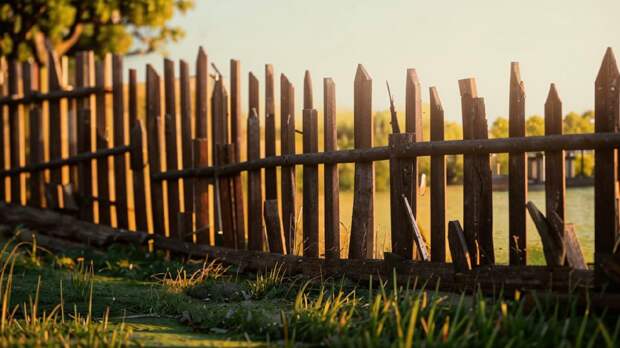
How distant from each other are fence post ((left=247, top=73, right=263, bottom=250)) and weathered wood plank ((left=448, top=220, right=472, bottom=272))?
8.01 feet

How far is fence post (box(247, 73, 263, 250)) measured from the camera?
7.36 meters

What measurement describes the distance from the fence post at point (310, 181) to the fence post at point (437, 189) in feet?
4.06

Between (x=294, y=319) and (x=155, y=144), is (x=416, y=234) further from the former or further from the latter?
(x=155, y=144)

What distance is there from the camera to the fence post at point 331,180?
6.46 m

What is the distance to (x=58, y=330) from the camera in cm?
438

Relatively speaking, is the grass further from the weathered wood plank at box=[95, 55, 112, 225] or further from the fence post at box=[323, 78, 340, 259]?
the weathered wood plank at box=[95, 55, 112, 225]

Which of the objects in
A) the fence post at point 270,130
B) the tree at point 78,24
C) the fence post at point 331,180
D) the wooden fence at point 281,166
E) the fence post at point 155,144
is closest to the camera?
the wooden fence at point 281,166

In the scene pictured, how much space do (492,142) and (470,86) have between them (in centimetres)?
43

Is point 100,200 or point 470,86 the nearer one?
point 470,86

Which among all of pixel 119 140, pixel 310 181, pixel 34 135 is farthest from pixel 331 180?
pixel 34 135

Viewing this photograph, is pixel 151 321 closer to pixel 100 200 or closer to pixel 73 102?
pixel 100 200

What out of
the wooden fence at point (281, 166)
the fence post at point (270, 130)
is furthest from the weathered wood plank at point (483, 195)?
the fence post at point (270, 130)

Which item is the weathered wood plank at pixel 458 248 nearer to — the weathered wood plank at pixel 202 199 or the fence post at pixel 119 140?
the weathered wood plank at pixel 202 199

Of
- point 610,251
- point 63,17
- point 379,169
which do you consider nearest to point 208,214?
point 610,251
